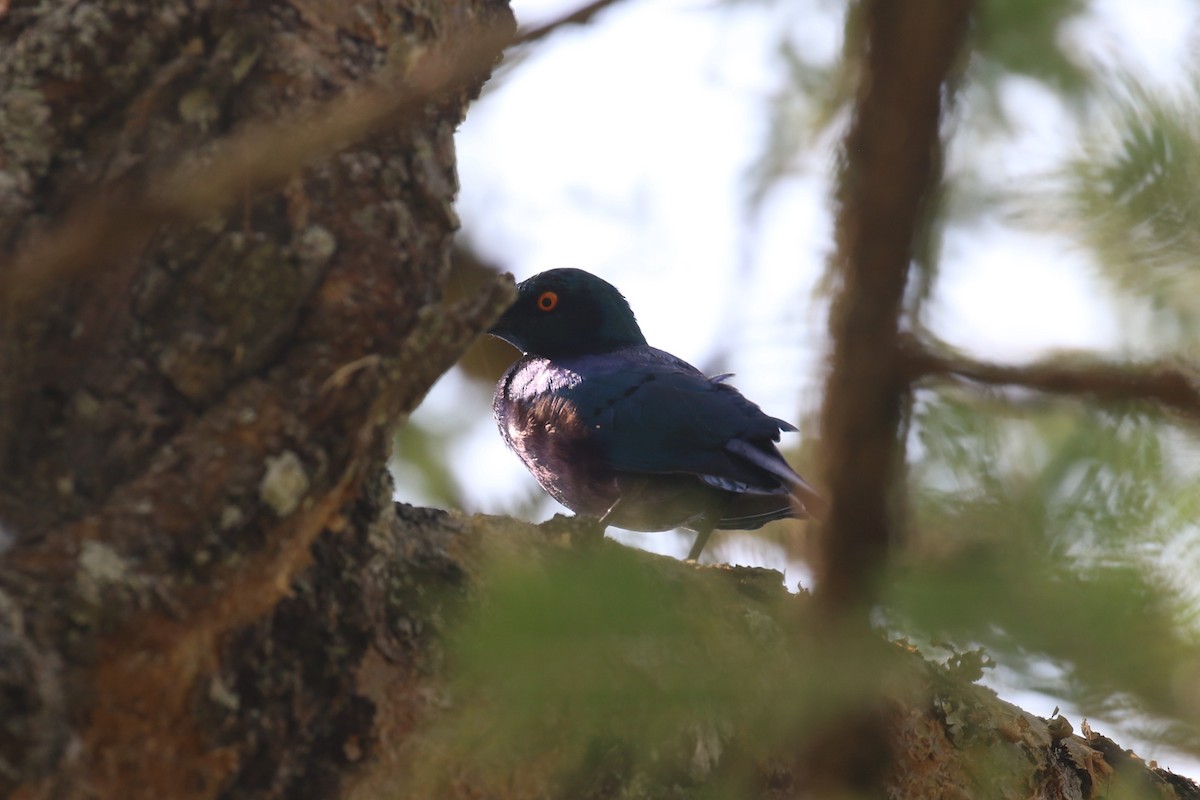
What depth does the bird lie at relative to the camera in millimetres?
3775

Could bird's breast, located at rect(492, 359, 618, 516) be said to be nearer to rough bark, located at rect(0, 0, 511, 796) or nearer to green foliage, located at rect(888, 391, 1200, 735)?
rough bark, located at rect(0, 0, 511, 796)

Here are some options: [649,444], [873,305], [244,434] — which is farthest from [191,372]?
[649,444]

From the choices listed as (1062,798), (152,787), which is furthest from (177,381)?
(1062,798)

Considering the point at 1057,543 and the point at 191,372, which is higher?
the point at 191,372

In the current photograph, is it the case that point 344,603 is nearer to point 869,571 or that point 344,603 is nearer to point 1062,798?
point 869,571

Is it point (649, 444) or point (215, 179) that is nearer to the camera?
point (215, 179)

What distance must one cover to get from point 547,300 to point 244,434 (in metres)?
3.17

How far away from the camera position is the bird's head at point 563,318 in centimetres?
470

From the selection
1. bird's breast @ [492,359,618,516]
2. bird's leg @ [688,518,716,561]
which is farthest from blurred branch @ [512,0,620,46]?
bird's leg @ [688,518,716,561]

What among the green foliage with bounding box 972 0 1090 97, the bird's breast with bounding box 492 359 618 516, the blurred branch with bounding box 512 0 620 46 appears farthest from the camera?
the bird's breast with bounding box 492 359 618 516

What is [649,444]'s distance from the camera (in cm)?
382

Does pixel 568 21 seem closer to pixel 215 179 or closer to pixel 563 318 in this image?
pixel 215 179

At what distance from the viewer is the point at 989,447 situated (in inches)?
57.3

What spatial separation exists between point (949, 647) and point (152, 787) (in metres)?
0.95
